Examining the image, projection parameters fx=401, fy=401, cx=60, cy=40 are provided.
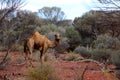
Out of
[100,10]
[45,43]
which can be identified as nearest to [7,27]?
[45,43]

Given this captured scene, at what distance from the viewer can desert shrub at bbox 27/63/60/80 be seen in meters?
11.5

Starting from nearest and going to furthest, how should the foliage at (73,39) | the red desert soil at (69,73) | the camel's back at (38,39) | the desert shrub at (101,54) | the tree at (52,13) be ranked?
the red desert soil at (69,73)
the camel's back at (38,39)
the desert shrub at (101,54)
the foliage at (73,39)
the tree at (52,13)

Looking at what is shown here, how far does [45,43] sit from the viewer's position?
19281mm

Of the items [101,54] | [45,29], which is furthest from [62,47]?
[101,54]

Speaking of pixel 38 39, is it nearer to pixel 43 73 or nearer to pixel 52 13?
pixel 43 73

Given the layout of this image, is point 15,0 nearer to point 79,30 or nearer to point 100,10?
point 100,10

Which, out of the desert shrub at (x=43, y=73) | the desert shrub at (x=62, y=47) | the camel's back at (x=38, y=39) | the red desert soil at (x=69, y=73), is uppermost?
the camel's back at (x=38, y=39)

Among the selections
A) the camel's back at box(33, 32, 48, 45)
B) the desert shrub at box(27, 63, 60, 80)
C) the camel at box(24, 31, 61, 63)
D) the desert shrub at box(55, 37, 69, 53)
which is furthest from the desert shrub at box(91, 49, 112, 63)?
the desert shrub at box(27, 63, 60, 80)

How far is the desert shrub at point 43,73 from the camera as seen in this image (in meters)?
11.5

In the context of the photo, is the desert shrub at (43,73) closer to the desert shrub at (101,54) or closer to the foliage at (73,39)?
the desert shrub at (101,54)

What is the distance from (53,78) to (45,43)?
7.37 m

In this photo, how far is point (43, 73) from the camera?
469 inches

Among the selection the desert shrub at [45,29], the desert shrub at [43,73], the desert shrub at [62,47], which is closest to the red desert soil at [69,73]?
the desert shrub at [43,73]

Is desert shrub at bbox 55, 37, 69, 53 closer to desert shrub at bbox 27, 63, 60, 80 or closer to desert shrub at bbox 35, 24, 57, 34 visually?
desert shrub at bbox 35, 24, 57, 34
